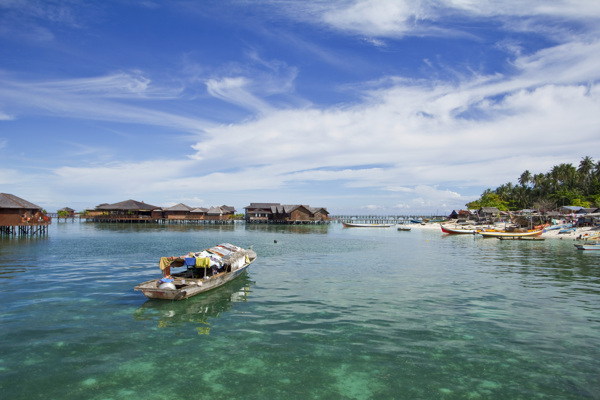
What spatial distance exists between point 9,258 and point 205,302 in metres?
23.3

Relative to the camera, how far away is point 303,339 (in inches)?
484

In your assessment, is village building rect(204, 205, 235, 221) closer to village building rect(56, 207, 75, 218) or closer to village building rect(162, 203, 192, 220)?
village building rect(162, 203, 192, 220)

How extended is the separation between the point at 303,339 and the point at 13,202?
189 ft

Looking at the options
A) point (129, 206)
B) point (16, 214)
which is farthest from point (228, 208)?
point (16, 214)

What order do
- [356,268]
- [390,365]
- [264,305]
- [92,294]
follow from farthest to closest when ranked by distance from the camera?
[356,268] → [92,294] → [264,305] → [390,365]

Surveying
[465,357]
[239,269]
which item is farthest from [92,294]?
[465,357]

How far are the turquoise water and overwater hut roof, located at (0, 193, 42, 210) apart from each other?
118 ft

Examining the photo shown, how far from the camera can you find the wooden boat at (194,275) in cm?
1654

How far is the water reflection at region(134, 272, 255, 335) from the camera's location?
14367mm

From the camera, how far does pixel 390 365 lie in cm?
1035

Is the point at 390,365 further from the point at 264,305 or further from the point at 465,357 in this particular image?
the point at 264,305

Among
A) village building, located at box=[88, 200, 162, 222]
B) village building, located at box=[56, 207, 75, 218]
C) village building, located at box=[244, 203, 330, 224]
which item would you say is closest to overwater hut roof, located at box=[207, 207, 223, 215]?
village building, located at box=[244, 203, 330, 224]

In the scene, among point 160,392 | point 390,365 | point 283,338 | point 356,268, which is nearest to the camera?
point 160,392

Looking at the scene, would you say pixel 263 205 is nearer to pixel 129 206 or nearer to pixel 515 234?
pixel 129 206
